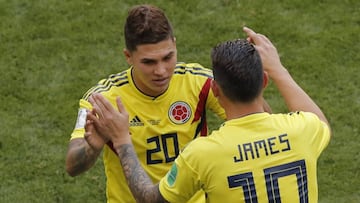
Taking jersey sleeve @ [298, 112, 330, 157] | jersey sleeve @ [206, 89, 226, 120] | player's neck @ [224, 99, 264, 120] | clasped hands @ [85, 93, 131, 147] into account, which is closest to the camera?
player's neck @ [224, 99, 264, 120]

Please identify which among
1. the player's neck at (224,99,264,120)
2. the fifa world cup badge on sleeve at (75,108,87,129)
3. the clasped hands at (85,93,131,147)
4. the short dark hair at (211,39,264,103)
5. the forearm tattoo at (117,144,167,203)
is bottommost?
the forearm tattoo at (117,144,167,203)

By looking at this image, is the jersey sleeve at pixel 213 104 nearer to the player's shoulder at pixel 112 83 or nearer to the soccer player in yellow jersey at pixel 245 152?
the player's shoulder at pixel 112 83

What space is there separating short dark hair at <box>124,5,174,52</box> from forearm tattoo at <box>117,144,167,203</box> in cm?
87

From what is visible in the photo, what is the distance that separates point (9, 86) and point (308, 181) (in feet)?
20.6

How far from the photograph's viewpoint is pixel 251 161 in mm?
4609

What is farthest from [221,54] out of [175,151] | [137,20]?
[175,151]

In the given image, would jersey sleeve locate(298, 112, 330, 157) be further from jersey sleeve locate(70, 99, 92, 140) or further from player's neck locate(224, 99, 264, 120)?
jersey sleeve locate(70, 99, 92, 140)

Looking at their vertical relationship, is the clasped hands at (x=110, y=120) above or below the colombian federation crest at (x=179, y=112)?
above

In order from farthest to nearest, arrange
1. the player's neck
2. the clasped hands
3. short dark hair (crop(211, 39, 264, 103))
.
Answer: the clasped hands
the player's neck
short dark hair (crop(211, 39, 264, 103))

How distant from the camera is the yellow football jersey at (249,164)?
4602 millimetres

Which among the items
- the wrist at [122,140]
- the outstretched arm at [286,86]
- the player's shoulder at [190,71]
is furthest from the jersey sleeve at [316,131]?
the player's shoulder at [190,71]

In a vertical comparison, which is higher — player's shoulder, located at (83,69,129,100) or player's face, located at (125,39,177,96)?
player's face, located at (125,39,177,96)

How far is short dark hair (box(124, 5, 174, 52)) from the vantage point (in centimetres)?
559

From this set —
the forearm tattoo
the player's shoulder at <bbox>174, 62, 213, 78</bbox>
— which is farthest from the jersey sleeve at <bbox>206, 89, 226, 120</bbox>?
the forearm tattoo
